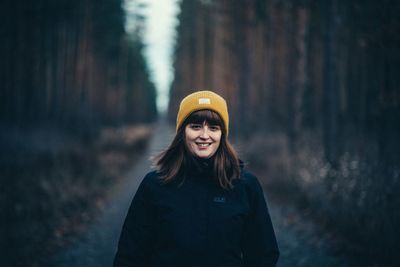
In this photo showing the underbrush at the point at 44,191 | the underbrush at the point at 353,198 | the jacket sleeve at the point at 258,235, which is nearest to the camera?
the jacket sleeve at the point at 258,235

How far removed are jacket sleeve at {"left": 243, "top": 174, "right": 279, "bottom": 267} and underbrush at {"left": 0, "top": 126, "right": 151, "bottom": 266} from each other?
3.94m

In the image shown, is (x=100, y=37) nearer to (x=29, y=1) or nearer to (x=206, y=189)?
(x=29, y=1)

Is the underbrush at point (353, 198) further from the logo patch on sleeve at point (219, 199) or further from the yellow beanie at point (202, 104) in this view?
the yellow beanie at point (202, 104)

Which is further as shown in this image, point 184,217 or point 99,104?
point 99,104

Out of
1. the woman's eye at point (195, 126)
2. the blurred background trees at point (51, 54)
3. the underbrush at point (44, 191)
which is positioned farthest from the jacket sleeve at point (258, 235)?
the blurred background trees at point (51, 54)

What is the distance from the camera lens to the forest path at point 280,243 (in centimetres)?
525

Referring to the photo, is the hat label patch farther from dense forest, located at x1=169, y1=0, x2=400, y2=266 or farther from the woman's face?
dense forest, located at x1=169, y1=0, x2=400, y2=266

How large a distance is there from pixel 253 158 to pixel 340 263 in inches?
362

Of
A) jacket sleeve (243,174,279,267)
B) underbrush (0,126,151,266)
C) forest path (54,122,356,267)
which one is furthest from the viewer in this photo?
underbrush (0,126,151,266)

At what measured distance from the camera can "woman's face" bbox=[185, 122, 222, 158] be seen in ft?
8.04

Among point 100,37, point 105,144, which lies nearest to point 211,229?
point 105,144

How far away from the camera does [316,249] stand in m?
5.70

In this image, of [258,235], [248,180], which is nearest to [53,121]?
[248,180]

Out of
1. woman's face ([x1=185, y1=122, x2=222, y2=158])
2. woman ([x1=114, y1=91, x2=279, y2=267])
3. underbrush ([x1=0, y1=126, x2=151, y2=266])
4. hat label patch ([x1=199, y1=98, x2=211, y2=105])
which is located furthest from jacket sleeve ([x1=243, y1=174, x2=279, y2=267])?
underbrush ([x1=0, y1=126, x2=151, y2=266])
